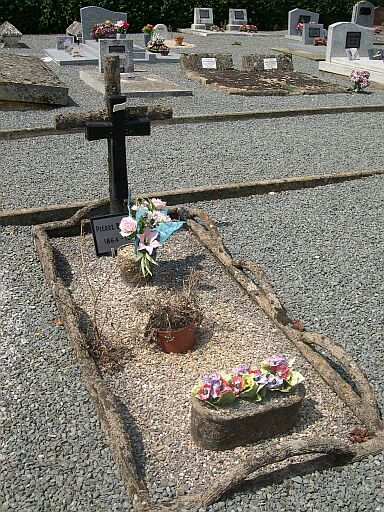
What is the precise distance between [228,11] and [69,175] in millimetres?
23154

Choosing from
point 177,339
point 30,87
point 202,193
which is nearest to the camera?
point 177,339

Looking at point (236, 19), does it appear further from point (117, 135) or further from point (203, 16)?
point (117, 135)

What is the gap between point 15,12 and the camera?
24.5 meters

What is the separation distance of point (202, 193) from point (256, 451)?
3.79m

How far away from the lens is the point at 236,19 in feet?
87.5

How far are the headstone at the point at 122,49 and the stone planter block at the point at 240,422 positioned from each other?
11.7 metres

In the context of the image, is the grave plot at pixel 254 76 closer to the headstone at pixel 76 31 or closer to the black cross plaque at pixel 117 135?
the headstone at pixel 76 31

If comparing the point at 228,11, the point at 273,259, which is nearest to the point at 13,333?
the point at 273,259

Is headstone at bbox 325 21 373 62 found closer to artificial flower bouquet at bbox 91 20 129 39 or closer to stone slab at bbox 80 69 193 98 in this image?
artificial flower bouquet at bbox 91 20 129 39

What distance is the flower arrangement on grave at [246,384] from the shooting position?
9.90 ft

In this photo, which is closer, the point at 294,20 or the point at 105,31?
the point at 105,31

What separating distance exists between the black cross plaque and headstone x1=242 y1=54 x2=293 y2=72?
1022 centimetres

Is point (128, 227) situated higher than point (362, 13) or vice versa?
point (362, 13)

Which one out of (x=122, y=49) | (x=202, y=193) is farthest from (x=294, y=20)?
(x=202, y=193)
